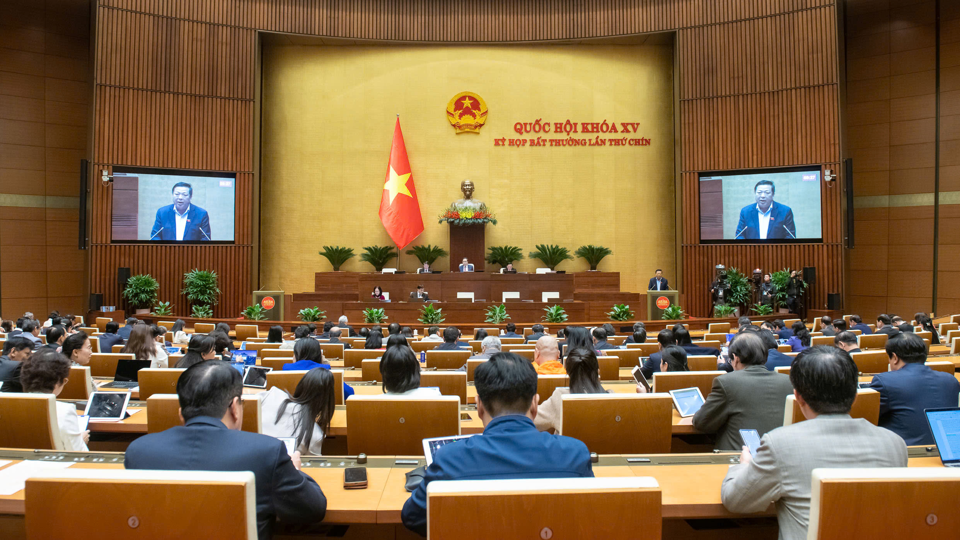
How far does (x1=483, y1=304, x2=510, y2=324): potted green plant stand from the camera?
1104 centimetres

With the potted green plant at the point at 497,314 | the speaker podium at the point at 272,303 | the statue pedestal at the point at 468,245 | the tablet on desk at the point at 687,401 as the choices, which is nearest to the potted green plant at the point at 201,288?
the speaker podium at the point at 272,303

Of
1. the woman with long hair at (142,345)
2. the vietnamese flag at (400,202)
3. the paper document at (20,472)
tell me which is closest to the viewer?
the paper document at (20,472)

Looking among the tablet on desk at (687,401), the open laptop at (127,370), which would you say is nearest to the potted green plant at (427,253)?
the open laptop at (127,370)

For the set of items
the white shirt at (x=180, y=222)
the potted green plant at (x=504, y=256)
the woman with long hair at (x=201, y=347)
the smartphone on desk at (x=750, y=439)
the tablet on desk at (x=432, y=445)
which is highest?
the white shirt at (x=180, y=222)

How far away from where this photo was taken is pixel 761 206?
12898 millimetres

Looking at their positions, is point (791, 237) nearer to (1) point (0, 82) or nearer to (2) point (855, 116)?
(2) point (855, 116)

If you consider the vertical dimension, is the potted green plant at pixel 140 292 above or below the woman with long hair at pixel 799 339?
above

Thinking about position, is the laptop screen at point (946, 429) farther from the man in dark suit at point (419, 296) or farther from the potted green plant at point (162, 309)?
the potted green plant at point (162, 309)

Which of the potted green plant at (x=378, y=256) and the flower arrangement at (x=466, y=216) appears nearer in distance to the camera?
the flower arrangement at (x=466, y=216)

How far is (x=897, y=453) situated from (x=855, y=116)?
571 inches

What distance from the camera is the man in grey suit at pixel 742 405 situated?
2.67 meters

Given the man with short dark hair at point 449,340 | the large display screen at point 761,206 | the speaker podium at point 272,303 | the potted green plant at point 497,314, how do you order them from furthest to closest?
the large display screen at point 761,206 → the speaker podium at point 272,303 → the potted green plant at point 497,314 → the man with short dark hair at point 449,340

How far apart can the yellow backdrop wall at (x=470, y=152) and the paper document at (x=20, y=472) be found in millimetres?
12441

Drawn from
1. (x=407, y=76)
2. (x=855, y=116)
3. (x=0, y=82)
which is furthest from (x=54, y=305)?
(x=855, y=116)
